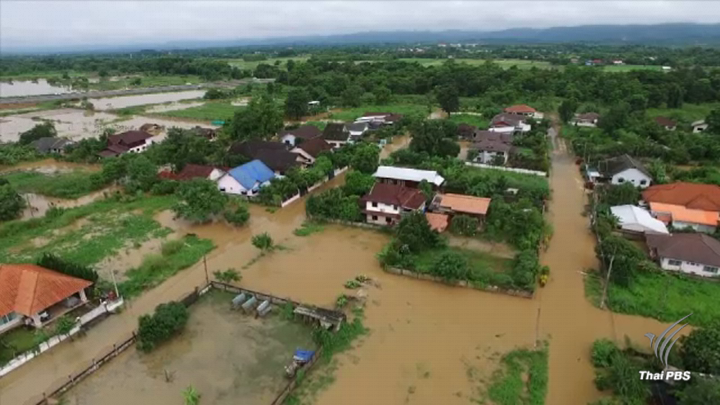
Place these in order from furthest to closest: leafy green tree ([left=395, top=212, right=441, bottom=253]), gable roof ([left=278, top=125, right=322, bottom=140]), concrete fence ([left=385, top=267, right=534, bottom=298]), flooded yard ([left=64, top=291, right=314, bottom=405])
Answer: gable roof ([left=278, top=125, right=322, bottom=140])
leafy green tree ([left=395, top=212, right=441, bottom=253])
concrete fence ([left=385, top=267, right=534, bottom=298])
flooded yard ([left=64, top=291, right=314, bottom=405])

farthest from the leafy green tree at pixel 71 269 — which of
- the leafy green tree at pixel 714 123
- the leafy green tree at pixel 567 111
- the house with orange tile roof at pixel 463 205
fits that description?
the leafy green tree at pixel 714 123

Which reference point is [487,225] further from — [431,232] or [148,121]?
[148,121]

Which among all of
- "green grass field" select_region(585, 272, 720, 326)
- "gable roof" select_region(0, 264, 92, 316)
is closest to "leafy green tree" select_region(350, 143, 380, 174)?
"green grass field" select_region(585, 272, 720, 326)

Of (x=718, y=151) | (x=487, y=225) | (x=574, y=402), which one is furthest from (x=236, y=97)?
(x=574, y=402)

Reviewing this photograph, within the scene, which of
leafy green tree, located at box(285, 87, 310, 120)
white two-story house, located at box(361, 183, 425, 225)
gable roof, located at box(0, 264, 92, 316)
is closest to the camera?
gable roof, located at box(0, 264, 92, 316)

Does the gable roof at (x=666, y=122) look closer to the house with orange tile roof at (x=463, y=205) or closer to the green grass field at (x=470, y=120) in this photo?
the green grass field at (x=470, y=120)

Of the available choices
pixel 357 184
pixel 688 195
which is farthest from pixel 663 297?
pixel 357 184

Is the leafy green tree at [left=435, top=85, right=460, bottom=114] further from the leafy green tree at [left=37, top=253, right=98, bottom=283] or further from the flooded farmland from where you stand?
the flooded farmland
